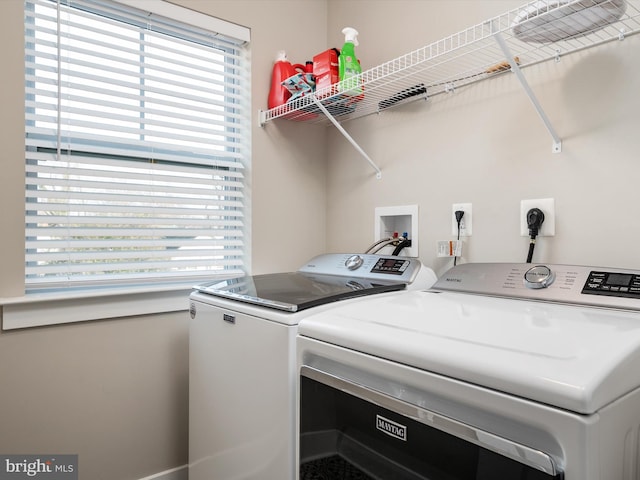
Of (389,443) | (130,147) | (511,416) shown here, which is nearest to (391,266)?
(389,443)

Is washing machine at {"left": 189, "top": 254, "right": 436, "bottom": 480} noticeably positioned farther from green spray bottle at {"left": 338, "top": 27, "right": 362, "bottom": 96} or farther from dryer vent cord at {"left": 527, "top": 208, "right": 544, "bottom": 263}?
green spray bottle at {"left": 338, "top": 27, "right": 362, "bottom": 96}

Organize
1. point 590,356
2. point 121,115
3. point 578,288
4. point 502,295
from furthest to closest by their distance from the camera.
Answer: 1. point 121,115
2. point 502,295
3. point 578,288
4. point 590,356

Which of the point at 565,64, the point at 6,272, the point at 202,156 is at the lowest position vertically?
the point at 6,272

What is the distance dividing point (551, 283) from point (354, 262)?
2.34 feet

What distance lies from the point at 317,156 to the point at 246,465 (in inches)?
58.9

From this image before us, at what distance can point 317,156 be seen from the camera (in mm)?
2246

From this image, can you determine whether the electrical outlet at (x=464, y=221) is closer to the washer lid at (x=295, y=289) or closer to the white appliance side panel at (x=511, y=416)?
the washer lid at (x=295, y=289)

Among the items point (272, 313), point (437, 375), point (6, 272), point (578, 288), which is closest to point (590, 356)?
point (437, 375)

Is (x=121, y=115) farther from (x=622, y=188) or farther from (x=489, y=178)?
(x=622, y=188)

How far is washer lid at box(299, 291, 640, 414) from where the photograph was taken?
602 mm

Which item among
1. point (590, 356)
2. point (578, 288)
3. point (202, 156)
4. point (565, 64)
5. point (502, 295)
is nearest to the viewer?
point (590, 356)

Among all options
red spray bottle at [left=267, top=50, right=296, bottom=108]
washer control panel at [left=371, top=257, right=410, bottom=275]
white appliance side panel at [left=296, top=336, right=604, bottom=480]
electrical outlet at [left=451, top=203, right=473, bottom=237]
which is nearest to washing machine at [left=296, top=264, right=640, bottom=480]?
white appliance side panel at [left=296, top=336, right=604, bottom=480]

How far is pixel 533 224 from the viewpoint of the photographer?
4.44ft

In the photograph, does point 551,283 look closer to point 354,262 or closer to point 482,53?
point 354,262
